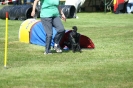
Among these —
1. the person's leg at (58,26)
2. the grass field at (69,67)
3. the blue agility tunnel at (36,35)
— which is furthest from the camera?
the blue agility tunnel at (36,35)

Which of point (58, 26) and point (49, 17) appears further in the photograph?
point (58, 26)

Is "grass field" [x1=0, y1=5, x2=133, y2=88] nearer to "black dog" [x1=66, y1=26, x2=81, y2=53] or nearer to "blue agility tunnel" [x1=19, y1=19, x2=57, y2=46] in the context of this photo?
"black dog" [x1=66, y1=26, x2=81, y2=53]

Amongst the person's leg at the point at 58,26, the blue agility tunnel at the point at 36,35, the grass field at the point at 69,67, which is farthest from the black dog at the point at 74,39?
the blue agility tunnel at the point at 36,35

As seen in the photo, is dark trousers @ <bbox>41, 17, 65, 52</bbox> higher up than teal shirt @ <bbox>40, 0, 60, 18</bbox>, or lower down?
lower down

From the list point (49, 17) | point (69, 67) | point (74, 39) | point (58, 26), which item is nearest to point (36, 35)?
point (74, 39)

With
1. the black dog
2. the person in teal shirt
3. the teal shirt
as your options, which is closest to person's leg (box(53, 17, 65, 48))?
the person in teal shirt

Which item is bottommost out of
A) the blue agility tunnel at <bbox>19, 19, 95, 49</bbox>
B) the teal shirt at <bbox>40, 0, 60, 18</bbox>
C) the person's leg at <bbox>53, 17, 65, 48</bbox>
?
the blue agility tunnel at <bbox>19, 19, 95, 49</bbox>

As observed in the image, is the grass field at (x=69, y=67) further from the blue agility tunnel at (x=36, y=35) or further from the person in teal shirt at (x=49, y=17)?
the person in teal shirt at (x=49, y=17)

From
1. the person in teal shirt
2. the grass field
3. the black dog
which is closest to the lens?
the grass field

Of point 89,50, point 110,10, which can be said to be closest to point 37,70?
point 89,50

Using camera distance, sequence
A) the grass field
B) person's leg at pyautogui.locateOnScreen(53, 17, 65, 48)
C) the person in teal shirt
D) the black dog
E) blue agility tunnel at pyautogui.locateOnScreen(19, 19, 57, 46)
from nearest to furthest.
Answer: the grass field, the person in teal shirt, person's leg at pyautogui.locateOnScreen(53, 17, 65, 48), the black dog, blue agility tunnel at pyautogui.locateOnScreen(19, 19, 57, 46)

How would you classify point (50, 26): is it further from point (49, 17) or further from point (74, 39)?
point (74, 39)

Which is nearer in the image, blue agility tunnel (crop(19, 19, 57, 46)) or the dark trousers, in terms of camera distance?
the dark trousers

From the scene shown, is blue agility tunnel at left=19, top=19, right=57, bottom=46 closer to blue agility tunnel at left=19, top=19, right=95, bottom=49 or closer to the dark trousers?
blue agility tunnel at left=19, top=19, right=95, bottom=49
